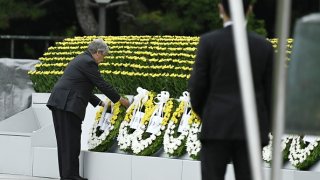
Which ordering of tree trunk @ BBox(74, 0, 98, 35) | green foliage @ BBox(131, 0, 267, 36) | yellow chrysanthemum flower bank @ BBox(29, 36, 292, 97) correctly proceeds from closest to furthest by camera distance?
yellow chrysanthemum flower bank @ BBox(29, 36, 292, 97)
green foliage @ BBox(131, 0, 267, 36)
tree trunk @ BBox(74, 0, 98, 35)

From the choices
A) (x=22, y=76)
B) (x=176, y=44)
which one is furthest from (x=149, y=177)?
(x=22, y=76)

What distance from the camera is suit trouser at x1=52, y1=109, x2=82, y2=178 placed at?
1127cm

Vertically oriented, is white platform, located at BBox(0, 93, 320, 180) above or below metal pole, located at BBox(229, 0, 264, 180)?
below

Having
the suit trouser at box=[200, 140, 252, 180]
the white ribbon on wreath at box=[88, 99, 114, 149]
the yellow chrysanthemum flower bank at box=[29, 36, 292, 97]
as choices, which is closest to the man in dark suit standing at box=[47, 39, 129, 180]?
the white ribbon on wreath at box=[88, 99, 114, 149]

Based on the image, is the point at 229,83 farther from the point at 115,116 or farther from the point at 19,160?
the point at 19,160

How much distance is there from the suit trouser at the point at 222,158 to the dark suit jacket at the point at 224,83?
89 mm

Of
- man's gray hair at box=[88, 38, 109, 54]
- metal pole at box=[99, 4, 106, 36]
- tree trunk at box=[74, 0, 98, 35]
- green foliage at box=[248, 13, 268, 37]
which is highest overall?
tree trunk at box=[74, 0, 98, 35]

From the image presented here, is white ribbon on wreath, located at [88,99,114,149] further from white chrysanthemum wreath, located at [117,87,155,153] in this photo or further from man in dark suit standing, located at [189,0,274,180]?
man in dark suit standing, located at [189,0,274,180]

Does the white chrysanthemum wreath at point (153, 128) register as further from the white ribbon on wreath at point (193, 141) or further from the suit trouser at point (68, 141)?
the suit trouser at point (68, 141)

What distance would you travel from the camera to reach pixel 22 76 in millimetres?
14867

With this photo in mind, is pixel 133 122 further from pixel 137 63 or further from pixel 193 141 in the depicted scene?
pixel 137 63

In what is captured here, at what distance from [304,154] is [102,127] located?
8.94ft

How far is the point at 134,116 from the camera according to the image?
1168 centimetres

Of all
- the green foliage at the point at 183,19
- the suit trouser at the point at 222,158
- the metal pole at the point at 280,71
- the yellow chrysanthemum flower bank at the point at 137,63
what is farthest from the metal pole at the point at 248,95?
the green foliage at the point at 183,19
